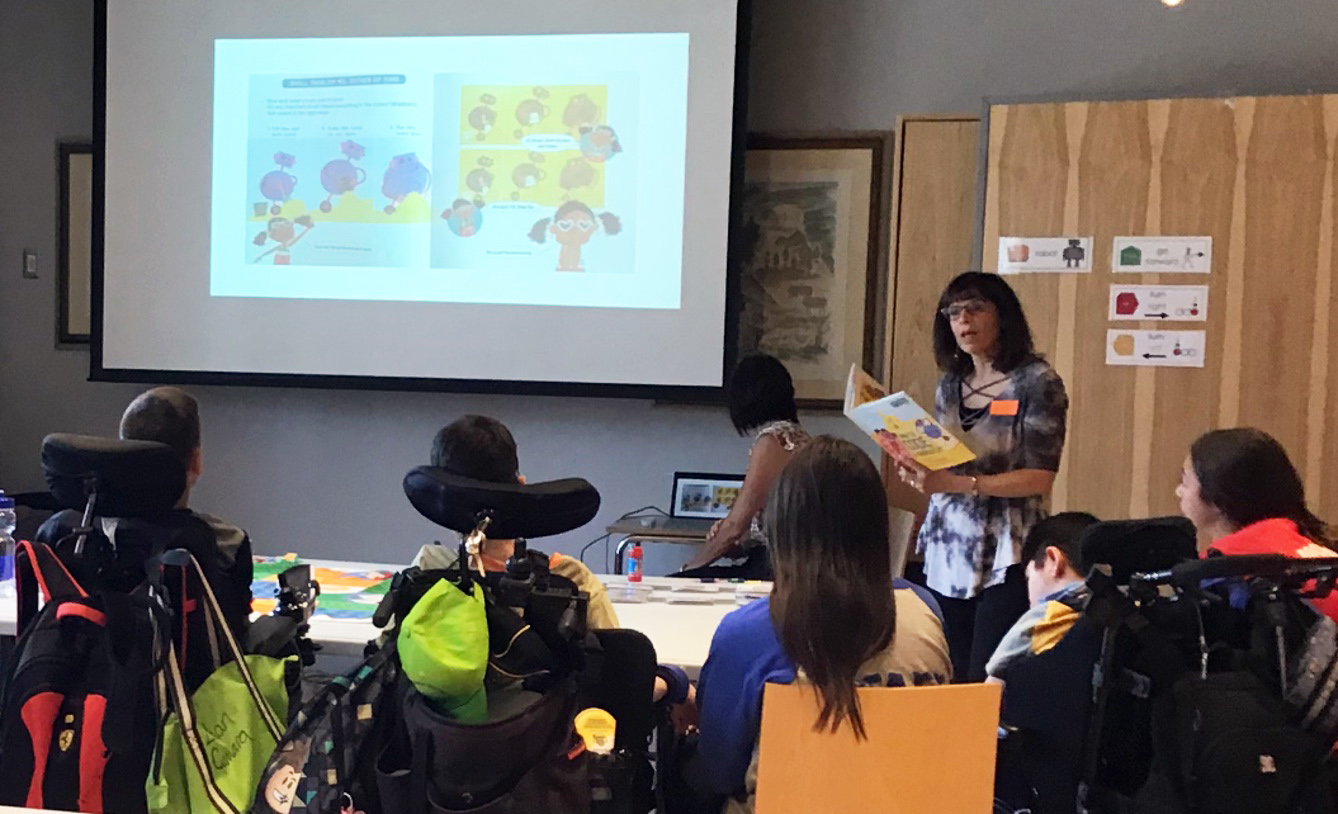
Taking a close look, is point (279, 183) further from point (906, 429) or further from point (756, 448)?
point (906, 429)

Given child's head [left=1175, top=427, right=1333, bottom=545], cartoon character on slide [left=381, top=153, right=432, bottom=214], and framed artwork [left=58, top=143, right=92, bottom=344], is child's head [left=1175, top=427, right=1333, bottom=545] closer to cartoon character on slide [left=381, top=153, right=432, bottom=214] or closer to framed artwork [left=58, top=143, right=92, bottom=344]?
cartoon character on slide [left=381, top=153, right=432, bottom=214]

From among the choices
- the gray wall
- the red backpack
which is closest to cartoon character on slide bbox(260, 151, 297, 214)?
the gray wall

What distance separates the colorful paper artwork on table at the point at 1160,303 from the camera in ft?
10.4

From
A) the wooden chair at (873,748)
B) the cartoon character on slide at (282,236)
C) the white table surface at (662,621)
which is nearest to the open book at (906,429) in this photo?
the white table surface at (662,621)

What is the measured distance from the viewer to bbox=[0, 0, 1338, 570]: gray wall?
3.49 metres

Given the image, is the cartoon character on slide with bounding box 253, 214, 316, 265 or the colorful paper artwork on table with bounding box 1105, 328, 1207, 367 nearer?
the colorful paper artwork on table with bounding box 1105, 328, 1207, 367

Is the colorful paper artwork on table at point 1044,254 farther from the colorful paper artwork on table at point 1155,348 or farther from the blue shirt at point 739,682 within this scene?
the blue shirt at point 739,682

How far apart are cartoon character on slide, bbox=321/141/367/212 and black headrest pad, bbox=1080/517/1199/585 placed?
122 inches

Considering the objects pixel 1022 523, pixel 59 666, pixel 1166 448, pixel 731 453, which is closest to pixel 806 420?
pixel 731 453

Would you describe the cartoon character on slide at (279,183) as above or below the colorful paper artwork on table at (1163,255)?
above

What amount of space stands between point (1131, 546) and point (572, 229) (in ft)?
8.63

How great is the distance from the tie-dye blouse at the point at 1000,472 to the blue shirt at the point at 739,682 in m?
0.96

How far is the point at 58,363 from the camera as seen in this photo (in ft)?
14.0

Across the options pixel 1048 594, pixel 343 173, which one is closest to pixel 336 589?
pixel 1048 594
